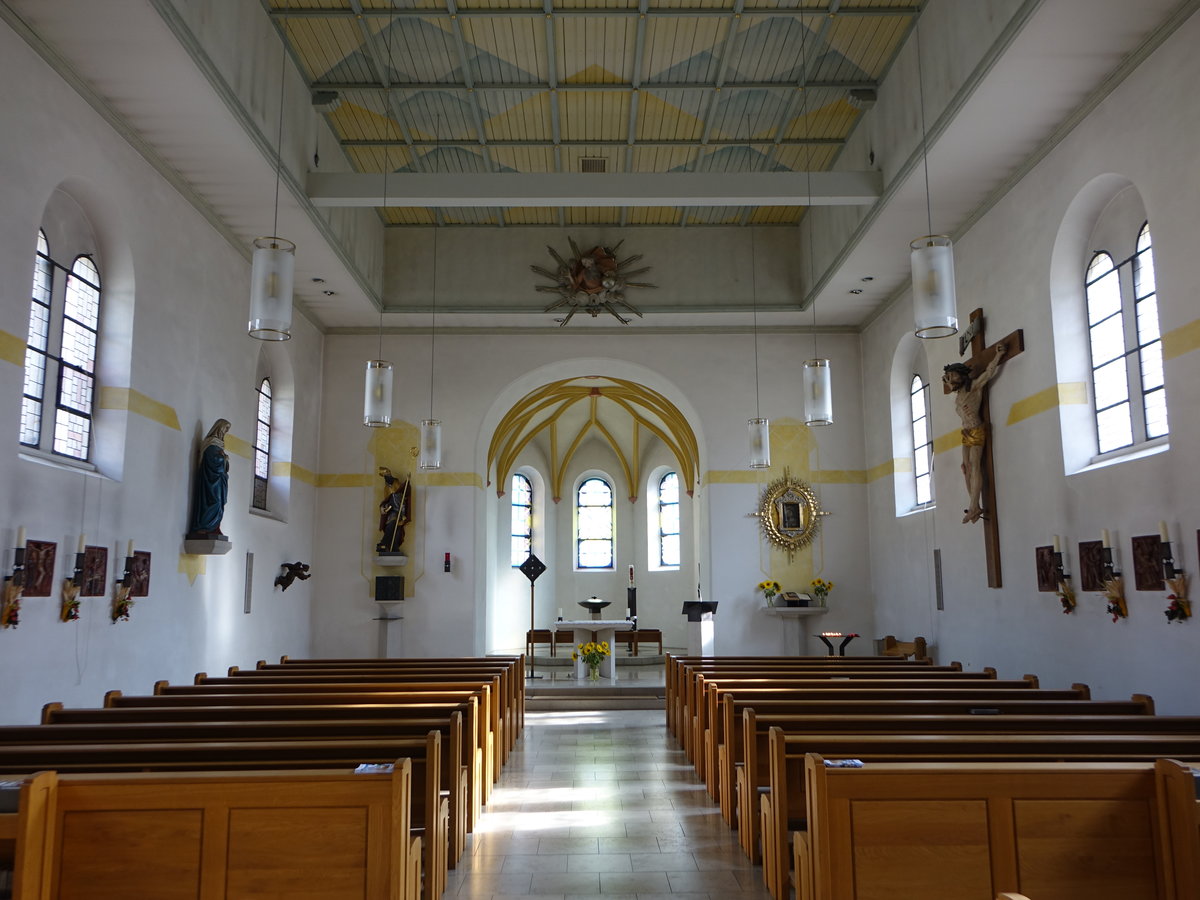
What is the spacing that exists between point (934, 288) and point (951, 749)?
3416 mm

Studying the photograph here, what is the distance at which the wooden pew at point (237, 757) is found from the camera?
4055mm

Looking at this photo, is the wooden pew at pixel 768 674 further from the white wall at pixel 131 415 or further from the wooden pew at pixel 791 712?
the white wall at pixel 131 415

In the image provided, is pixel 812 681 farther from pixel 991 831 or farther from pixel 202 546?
pixel 202 546

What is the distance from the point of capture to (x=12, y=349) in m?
6.53

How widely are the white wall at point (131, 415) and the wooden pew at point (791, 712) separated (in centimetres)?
496

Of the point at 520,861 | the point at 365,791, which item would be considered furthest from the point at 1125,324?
the point at 365,791

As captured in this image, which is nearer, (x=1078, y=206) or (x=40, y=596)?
(x=40, y=596)

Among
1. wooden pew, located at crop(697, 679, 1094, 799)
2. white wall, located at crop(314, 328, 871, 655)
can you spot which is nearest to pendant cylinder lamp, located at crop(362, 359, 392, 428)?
wooden pew, located at crop(697, 679, 1094, 799)

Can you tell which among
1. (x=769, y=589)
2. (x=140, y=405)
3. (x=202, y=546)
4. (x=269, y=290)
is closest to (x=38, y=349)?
(x=140, y=405)

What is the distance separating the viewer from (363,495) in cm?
1429

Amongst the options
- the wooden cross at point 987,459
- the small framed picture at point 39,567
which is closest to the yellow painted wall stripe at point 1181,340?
the wooden cross at point 987,459

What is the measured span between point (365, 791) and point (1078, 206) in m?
7.79

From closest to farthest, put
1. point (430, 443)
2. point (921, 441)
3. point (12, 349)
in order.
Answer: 1. point (12, 349)
2. point (430, 443)
3. point (921, 441)

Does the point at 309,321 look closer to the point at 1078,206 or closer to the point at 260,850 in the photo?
the point at 1078,206
